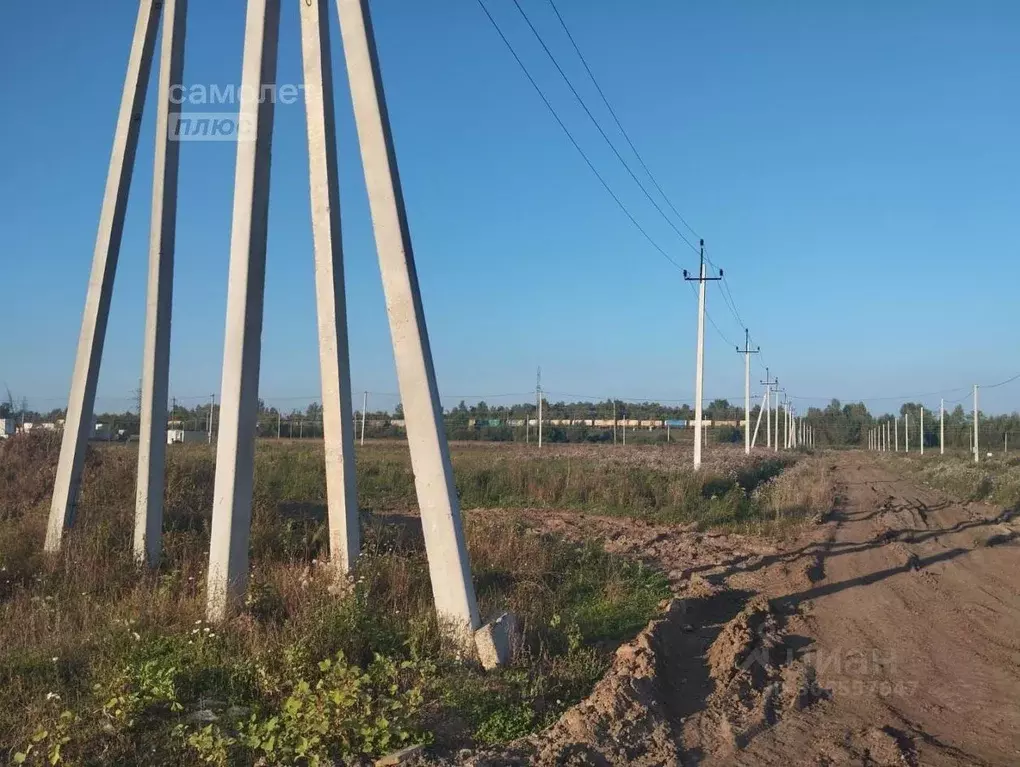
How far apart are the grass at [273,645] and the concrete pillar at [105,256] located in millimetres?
832

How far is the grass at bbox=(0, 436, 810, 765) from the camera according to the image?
4551 mm

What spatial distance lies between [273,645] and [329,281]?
3211 millimetres

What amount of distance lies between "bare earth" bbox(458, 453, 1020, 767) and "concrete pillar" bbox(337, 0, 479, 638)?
128cm

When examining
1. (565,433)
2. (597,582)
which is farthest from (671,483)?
(565,433)

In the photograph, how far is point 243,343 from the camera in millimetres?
6934

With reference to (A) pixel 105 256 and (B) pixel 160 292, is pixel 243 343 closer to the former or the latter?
(B) pixel 160 292

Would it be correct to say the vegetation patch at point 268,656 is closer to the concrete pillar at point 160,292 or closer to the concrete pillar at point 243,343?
the concrete pillar at point 243,343

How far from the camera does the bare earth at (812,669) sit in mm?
4891

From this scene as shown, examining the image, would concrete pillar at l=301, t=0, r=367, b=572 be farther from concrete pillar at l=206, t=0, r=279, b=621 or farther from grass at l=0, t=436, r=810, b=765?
grass at l=0, t=436, r=810, b=765

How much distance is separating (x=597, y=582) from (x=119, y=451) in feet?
28.6

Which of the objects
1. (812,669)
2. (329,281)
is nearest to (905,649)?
(812,669)

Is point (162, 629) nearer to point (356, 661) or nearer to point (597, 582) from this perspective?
point (356, 661)

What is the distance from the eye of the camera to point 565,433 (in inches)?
3108

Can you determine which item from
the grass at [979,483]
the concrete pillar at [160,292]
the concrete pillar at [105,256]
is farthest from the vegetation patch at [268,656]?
the grass at [979,483]
